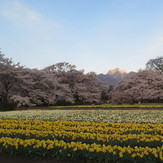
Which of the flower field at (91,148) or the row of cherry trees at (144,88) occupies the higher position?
the row of cherry trees at (144,88)

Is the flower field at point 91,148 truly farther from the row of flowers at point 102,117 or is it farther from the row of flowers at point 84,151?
the row of flowers at point 102,117

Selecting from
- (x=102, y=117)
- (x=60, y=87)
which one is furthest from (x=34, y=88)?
(x=102, y=117)

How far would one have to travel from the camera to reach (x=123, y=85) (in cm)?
3638

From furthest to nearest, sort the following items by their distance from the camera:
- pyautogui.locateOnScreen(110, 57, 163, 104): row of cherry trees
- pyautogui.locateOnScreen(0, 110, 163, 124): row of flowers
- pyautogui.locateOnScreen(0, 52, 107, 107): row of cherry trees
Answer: pyautogui.locateOnScreen(110, 57, 163, 104): row of cherry trees < pyautogui.locateOnScreen(0, 52, 107, 107): row of cherry trees < pyautogui.locateOnScreen(0, 110, 163, 124): row of flowers

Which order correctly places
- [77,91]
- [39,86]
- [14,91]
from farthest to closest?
[77,91] → [39,86] → [14,91]

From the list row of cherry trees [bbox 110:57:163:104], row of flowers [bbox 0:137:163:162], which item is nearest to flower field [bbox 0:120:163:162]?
row of flowers [bbox 0:137:163:162]

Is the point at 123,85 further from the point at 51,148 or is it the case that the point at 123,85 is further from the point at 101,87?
the point at 51,148

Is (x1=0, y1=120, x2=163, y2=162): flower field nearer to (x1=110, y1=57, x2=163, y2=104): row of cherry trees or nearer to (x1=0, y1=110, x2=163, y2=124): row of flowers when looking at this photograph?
(x1=0, y1=110, x2=163, y2=124): row of flowers

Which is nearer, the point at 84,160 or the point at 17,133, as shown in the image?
the point at 84,160

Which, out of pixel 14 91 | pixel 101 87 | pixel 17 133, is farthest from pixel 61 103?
pixel 17 133

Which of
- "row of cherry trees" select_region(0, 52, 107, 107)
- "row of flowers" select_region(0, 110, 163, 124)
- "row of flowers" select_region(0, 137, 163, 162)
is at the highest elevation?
"row of cherry trees" select_region(0, 52, 107, 107)

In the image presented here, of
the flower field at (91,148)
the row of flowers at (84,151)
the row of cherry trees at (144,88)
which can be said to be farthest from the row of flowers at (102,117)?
the row of cherry trees at (144,88)

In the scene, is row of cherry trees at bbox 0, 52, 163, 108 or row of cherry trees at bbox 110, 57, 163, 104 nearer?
row of cherry trees at bbox 0, 52, 163, 108

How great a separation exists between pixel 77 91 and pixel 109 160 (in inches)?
1150
